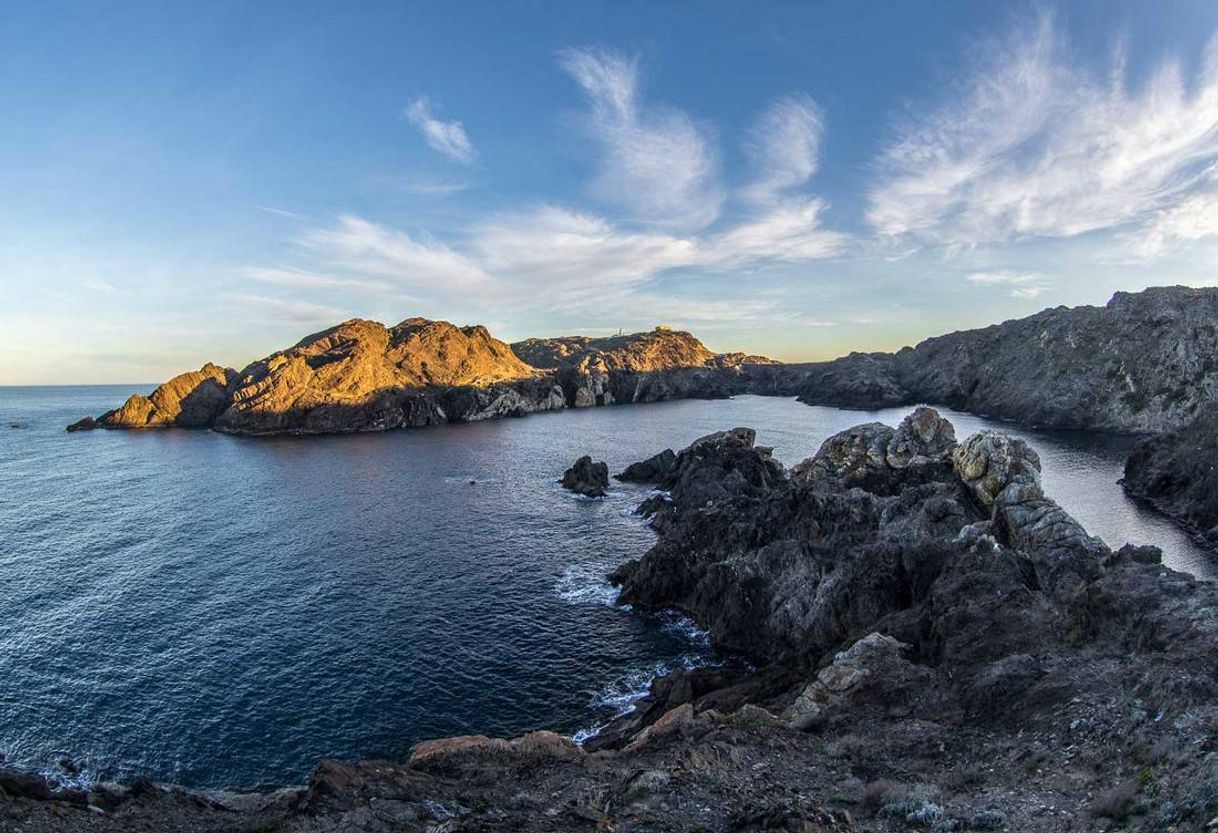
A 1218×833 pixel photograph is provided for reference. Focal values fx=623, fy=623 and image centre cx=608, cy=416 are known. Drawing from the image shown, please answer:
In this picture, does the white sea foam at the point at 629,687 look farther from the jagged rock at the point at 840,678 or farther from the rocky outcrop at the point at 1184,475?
the rocky outcrop at the point at 1184,475

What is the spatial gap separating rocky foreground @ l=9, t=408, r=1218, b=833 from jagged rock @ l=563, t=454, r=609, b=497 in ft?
160

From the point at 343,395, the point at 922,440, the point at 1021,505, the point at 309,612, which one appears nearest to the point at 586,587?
the point at 309,612

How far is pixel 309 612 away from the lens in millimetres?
47438

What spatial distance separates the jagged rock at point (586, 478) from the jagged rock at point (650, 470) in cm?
567

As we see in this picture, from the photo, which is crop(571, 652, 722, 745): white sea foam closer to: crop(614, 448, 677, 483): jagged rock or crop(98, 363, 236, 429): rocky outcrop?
crop(614, 448, 677, 483): jagged rock

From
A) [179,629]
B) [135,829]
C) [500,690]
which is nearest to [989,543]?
[500,690]

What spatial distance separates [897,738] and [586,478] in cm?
6975

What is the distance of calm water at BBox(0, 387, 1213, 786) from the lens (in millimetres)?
33500

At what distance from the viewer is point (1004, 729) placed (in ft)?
69.9

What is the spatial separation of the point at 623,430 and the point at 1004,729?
139 meters

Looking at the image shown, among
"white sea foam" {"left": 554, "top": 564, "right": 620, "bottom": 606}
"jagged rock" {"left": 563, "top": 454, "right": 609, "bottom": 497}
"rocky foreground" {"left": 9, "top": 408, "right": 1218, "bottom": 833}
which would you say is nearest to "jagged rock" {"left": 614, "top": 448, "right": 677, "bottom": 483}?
"jagged rock" {"left": 563, "top": 454, "right": 609, "bottom": 497}

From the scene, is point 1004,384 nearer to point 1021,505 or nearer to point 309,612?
point 1021,505

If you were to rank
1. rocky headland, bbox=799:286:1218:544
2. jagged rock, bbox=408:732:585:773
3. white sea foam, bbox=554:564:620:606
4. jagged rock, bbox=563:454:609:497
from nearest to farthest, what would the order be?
jagged rock, bbox=408:732:585:773 → white sea foam, bbox=554:564:620:606 → jagged rock, bbox=563:454:609:497 → rocky headland, bbox=799:286:1218:544

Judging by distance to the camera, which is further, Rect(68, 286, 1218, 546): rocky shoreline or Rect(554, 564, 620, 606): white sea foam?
Rect(68, 286, 1218, 546): rocky shoreline
